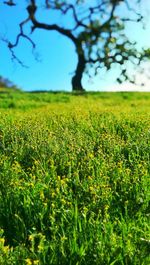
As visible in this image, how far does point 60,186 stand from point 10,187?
2.70 feet

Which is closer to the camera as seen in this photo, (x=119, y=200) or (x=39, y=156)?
(x=119, y=200)

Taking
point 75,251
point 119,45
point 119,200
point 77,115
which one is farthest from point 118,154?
point 119,45

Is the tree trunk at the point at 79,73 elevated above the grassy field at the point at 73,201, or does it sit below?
above

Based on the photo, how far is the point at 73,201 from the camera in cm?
802

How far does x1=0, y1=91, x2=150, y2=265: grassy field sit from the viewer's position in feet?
20.7

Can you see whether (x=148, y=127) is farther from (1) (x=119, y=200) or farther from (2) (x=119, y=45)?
(2) (x=119, y=45)

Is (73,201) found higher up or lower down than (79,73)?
lower down

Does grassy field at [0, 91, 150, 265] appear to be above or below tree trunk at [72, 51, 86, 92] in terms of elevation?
below

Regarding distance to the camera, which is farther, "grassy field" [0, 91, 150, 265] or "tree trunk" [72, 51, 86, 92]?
"tree trunk" [72, 51, 86, 92]

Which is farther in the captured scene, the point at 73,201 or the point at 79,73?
the point at 79,73

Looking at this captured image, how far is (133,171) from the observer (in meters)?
9.38

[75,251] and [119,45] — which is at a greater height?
[119,45]

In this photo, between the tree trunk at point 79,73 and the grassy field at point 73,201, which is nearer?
the grassy field at point 73,201

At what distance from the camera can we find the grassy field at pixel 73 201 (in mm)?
6309
